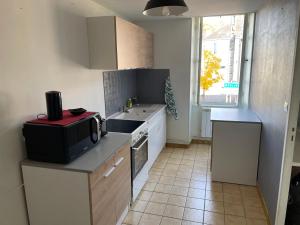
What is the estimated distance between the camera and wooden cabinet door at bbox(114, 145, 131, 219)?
2076mm

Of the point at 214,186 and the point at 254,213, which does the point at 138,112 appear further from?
the point at 254,213

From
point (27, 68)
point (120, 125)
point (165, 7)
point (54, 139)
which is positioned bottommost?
point (120, 125)

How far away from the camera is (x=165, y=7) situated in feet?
5.90

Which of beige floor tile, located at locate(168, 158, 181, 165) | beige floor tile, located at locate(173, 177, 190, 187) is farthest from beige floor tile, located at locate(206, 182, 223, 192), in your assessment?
beige floor tile, located at locate(168, 158, 181, 165)

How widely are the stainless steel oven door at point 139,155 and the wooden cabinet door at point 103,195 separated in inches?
21.3

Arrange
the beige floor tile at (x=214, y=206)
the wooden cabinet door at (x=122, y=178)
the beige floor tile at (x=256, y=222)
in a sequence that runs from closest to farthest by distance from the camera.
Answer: the wooden cabinet door at (x=122, y=178) → the beige floor tile at (x=256, y=222) → the beige floor tile at (x=214, y=206)

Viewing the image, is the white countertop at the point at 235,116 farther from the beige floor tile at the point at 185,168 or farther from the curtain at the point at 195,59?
the curtain at the point at 195,59

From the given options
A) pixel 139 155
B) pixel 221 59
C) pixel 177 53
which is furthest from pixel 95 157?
pixel 221 59

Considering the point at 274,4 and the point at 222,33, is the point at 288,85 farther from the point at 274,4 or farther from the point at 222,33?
the point at 222,33

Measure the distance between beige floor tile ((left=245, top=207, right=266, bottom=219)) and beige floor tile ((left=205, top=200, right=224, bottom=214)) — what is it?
268 mm

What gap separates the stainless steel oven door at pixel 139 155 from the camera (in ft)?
8.25

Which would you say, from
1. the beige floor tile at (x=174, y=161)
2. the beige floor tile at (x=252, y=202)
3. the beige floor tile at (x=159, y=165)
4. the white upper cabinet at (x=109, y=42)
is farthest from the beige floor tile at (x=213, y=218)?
the white upper cabinet at (x=109, y=42)

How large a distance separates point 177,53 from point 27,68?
2772 mm

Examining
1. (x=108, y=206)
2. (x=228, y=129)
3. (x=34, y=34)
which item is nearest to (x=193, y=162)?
(x=228, y=129)
